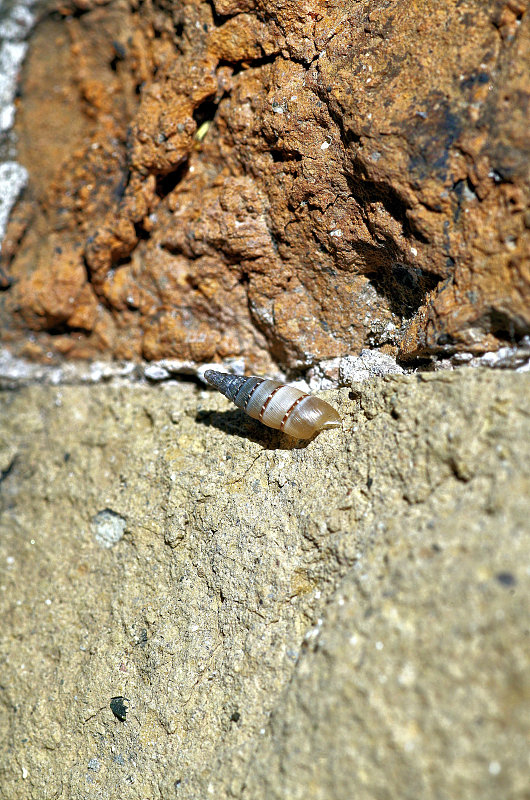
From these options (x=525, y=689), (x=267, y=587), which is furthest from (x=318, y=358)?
(x=525, y=689)

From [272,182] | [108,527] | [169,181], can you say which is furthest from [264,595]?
[169,181]

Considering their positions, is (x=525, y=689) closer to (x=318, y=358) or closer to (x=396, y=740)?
(x=396, y=740)

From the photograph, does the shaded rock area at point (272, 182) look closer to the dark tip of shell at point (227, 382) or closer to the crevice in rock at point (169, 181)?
the crevice in rock at point (169, 181)

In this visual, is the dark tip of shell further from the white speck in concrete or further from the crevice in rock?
the crevice in rock

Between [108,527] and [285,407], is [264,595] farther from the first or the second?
[108,527]

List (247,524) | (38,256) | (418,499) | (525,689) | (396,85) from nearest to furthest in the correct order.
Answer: (525,689), (418,499), (396,85), (247,524), (38,256)

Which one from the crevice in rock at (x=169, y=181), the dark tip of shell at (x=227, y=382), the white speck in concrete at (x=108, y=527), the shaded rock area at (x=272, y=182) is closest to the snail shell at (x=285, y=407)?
the dark tip of shell at (x=227, y=382)

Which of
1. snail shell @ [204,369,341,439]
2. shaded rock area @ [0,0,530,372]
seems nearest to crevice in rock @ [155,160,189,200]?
shaded rock area @ [0,0,530,372]
